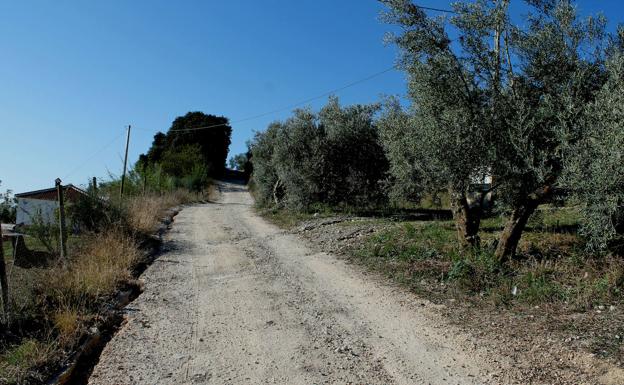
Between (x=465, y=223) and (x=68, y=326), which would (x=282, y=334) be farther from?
(x=465, y=223)

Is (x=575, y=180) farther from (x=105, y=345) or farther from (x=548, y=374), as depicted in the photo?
(x=105, y=345)

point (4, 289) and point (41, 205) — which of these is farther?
point (41, 205)

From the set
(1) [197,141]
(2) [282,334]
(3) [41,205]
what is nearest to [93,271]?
(3) [41,205]

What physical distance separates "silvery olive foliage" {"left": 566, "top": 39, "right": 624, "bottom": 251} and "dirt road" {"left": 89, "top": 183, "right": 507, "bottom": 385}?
250 cm

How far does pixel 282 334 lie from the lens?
622cm

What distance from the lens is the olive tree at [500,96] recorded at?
7.57 m

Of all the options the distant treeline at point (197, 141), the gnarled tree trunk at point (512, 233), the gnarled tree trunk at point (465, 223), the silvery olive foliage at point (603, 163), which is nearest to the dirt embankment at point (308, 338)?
the silvery olive foliage at point (603, 163)

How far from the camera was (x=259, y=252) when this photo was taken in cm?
1248

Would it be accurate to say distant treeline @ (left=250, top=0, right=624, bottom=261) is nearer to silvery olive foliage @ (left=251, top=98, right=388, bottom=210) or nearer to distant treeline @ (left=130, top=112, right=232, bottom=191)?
silvery olive foliage @ (left=251, top=98, right=388, bottom=210)

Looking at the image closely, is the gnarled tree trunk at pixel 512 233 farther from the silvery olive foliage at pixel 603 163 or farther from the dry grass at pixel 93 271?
the dry grass at pixel 93 271

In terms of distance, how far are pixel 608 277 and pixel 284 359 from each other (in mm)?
5148

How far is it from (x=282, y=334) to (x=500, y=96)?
5.53 meters

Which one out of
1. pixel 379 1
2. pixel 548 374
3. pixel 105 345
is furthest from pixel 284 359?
pixel 379 1

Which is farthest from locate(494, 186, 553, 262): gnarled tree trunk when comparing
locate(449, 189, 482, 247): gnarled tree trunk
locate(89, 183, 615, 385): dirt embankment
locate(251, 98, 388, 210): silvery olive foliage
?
locate(251, 98, 388, 210): silvery olive foliage
